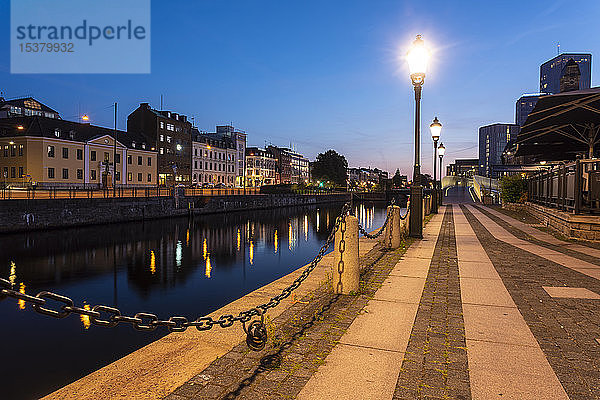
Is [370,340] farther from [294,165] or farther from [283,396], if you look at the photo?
[294,165]

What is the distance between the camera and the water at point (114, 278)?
6.84 meters

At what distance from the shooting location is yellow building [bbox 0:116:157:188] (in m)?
50.7

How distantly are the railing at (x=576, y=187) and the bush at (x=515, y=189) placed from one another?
36.4 feet

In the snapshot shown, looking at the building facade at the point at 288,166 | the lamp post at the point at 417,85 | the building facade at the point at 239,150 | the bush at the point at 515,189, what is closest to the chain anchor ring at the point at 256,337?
the lamp post at the point at 417,85

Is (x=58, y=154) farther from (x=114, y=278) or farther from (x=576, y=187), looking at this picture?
(x=576, y=187)

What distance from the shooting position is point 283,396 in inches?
121

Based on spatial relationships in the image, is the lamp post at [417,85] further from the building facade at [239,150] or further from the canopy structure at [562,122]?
the building facade at [239,150]

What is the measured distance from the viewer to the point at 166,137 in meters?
73.2

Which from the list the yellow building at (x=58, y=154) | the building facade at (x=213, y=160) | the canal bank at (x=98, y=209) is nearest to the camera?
the canal bank at (x=98, y=209)

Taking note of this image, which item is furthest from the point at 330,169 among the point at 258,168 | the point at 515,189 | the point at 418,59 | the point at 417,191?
the point at 418,59

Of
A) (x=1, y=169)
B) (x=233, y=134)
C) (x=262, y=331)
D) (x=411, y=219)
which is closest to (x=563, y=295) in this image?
(x=262, y=331)

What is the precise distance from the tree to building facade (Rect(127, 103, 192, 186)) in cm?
4901

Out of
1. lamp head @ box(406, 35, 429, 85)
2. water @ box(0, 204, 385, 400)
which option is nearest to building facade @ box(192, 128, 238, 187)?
→ water @ box(0, 204, 385, 400)

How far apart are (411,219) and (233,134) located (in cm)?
9427
